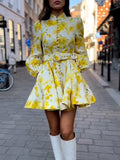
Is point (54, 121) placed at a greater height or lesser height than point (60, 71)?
lesser

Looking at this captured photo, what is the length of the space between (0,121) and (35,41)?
2.55 m

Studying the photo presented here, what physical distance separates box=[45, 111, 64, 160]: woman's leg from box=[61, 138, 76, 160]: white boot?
0.11m

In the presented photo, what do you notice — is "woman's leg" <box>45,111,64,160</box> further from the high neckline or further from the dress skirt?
the high neckline

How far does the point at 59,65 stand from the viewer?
1.91 meters

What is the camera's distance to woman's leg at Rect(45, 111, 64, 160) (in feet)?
6.34

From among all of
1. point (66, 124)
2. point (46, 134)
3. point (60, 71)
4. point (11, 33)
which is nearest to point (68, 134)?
point (66, 124)

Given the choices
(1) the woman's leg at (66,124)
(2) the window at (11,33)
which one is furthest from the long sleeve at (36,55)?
(2) the window at (11,33)

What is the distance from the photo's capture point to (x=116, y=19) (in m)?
16.1

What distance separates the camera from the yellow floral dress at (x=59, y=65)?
181 cm

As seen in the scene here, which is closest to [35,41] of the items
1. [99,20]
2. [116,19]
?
[116,19]

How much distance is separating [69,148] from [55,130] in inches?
8.9

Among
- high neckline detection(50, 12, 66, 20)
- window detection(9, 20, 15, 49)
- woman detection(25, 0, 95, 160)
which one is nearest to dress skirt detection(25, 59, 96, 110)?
woman detection(25, 0, 95, 160)

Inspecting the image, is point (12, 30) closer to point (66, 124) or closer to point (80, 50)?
point (80, 50)

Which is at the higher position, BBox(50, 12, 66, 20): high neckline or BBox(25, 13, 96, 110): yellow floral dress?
BBox(50, 12, 66, 20): high neckline
